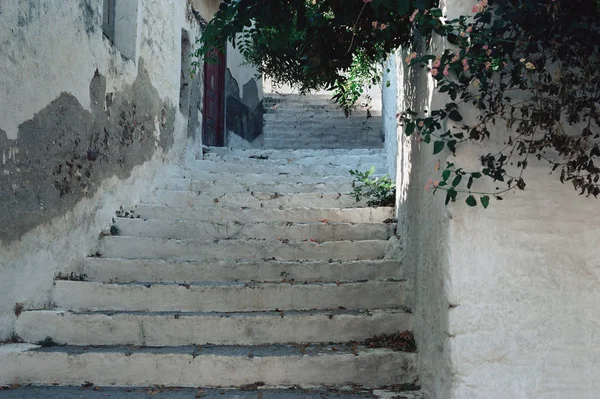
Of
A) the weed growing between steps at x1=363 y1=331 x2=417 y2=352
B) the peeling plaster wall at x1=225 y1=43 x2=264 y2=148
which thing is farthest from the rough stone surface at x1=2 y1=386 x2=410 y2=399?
the peeling plaster wall at x1=225 y1=43 x2=264 y2=148

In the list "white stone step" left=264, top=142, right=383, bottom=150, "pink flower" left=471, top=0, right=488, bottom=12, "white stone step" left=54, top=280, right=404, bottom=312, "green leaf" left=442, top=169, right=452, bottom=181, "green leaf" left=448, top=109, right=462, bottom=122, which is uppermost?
"white stone step" left=264, top=142, right=383, bottom=150

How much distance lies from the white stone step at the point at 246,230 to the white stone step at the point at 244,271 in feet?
1.71

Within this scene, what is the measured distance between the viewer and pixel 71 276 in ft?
13.9

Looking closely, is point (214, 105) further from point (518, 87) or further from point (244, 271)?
point (518, 87)

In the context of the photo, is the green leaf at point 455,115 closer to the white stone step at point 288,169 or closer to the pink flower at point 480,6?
the pink flower at point 480,6

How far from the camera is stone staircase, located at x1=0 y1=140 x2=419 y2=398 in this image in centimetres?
343

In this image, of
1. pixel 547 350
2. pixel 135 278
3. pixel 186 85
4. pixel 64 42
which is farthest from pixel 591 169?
pixel 186 85

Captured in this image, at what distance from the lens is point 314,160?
696 cm

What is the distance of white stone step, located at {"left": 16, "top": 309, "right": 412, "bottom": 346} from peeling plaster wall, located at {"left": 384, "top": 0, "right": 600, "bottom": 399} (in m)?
1.10

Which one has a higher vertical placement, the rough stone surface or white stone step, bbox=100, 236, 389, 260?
white stone step, bbox=100, 236, 389, 260

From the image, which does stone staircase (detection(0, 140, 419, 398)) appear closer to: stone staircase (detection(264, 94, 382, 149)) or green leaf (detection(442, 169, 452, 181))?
green leaf (detection(442, 169, 452, 181))

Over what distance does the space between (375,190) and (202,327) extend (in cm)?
227

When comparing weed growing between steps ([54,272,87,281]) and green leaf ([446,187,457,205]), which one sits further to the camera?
weed growing between steps ([54,272,87,281])

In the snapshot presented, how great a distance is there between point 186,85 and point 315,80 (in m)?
3.47
